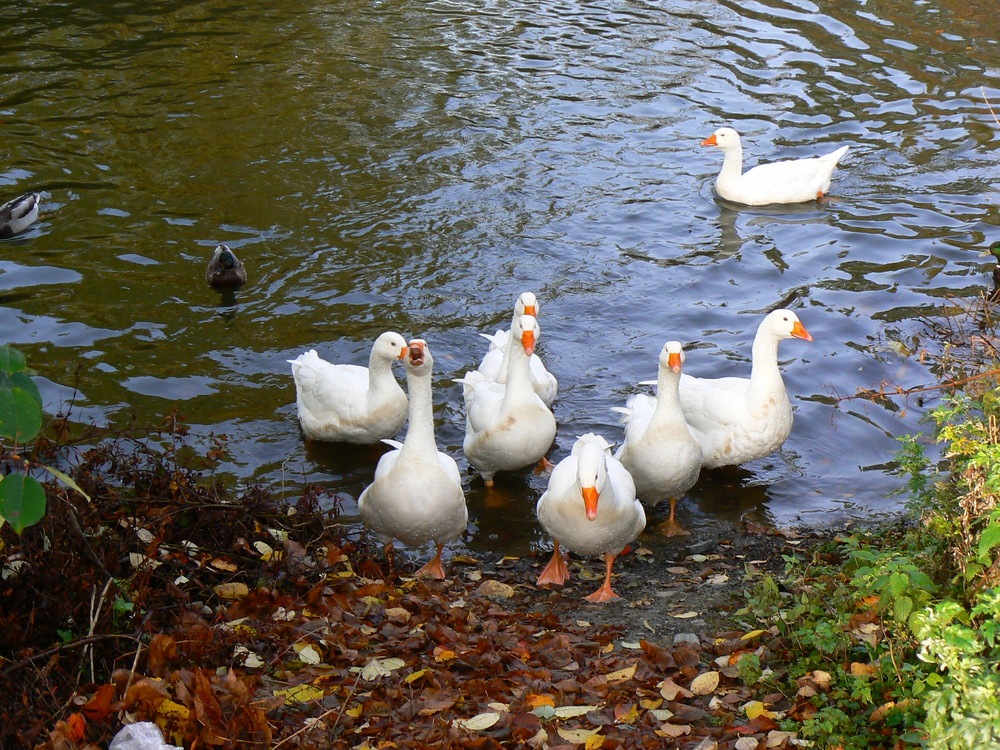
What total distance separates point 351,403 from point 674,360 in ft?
8.62

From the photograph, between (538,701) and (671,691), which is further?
(671,691)

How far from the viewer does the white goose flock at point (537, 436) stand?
6.48 metres

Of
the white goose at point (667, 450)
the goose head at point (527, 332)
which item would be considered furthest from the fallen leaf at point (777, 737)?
the goose head at point (527, 332)

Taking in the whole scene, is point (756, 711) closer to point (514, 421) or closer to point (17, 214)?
point (514, 421)

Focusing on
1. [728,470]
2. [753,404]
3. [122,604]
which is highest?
[122,604]

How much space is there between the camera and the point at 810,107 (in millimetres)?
15273

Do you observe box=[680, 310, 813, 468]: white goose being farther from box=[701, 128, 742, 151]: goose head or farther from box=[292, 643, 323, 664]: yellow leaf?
box=[701, 128, 742, 151]: goose head

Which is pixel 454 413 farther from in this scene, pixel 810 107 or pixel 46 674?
pixel 810 107

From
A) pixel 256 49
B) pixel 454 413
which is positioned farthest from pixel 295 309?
pixel 256 49

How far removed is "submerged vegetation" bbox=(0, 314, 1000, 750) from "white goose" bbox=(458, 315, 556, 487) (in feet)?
6.31

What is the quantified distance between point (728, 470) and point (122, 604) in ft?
17.5

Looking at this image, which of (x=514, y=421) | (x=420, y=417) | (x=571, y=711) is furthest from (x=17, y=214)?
(x=571, y=711)

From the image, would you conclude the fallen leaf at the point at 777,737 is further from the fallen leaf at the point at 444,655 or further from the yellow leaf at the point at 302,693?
the yellow leaf at the point at 302,693

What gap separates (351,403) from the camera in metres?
8.06
